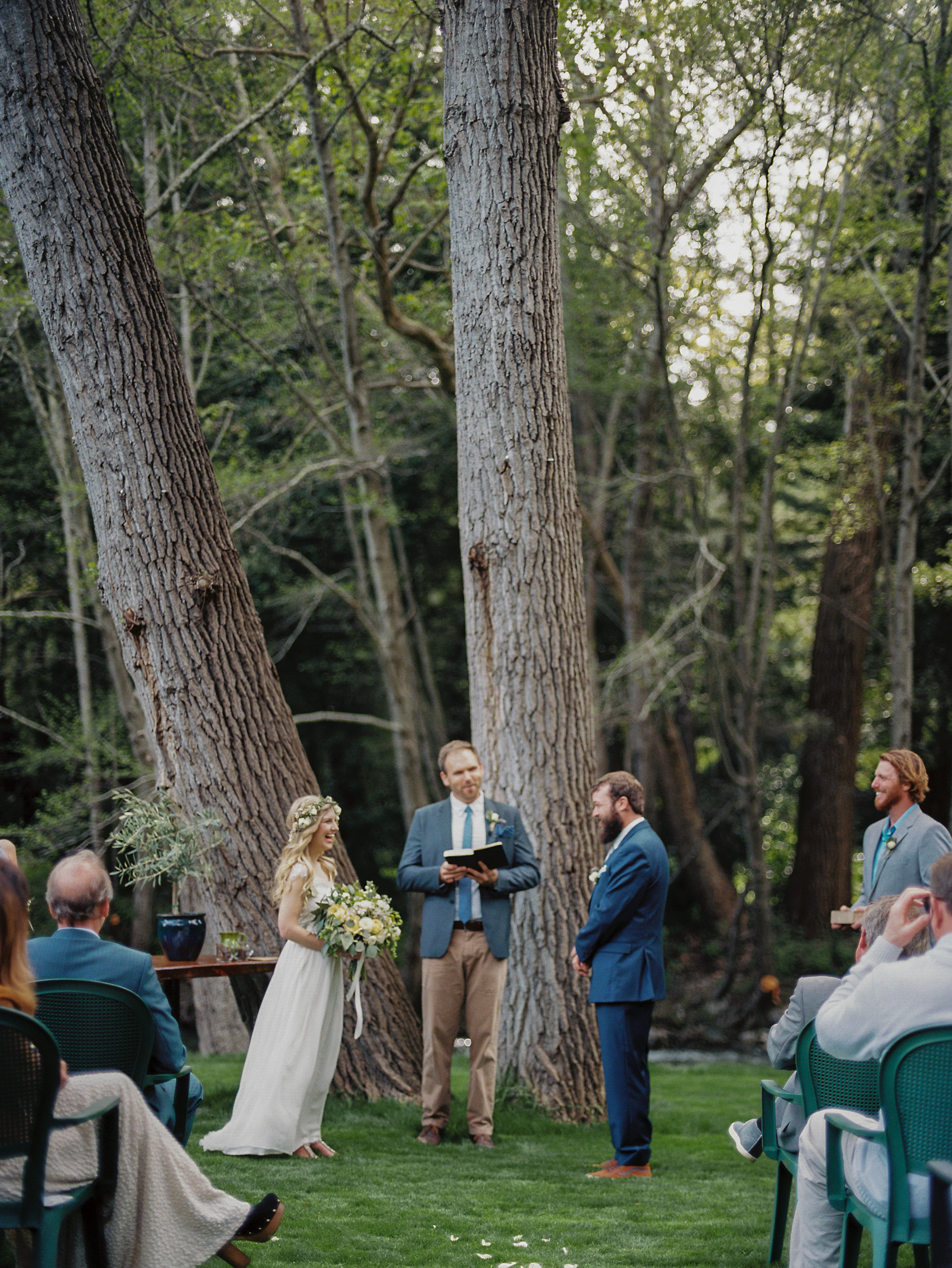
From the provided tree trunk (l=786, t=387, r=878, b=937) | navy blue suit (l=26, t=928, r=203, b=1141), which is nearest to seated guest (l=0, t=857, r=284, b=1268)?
navy blue suit (l=26, t=928, r=203, b=1141)

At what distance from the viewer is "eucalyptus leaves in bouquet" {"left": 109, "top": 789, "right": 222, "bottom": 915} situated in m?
5.96

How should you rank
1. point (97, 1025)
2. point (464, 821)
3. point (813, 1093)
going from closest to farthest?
point (97, 1025) < point (813, 1093) < point (464, 821)

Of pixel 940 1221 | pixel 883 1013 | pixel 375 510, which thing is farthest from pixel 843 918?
pixel 375 510

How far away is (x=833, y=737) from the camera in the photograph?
17.2m

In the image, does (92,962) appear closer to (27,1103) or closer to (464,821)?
(27,1103)

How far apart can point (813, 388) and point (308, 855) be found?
37.5 feet

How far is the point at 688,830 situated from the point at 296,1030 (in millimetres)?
13979

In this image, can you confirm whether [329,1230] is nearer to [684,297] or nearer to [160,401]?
[160,401]

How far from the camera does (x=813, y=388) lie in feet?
48.5

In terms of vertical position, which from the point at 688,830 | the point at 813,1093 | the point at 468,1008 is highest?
the point at 813,1093

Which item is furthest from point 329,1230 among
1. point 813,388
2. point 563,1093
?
point 813,388

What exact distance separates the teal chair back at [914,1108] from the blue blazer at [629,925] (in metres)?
2.43

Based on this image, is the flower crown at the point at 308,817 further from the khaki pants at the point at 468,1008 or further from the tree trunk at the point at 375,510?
the tree trunk at the point at 375,510

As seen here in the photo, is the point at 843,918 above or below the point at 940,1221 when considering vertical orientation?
below
